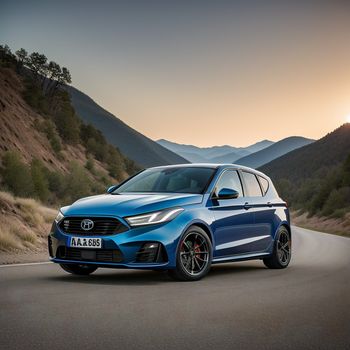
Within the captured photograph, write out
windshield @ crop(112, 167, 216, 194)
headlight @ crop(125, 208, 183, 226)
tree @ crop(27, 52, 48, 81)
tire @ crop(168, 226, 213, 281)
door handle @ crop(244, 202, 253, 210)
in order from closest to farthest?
headlight @ crop(125, 208, 183, 226) → tire @ crop(168, 226, 213, 281) → windshield @ crop(112, 167, 216, 194) → door handle @ crop(244, 202, 253, 210) → tree @ crop(27, 52, 48, 81)

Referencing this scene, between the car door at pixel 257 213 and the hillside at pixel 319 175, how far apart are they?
270ft

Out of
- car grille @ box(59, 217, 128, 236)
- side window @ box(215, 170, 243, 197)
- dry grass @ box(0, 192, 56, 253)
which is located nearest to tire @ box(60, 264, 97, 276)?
car grille @ box(59, 217, 128, 236)

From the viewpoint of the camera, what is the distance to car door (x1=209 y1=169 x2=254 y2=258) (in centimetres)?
1044

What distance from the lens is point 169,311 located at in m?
7.31

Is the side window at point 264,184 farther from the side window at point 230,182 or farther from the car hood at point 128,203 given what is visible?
the car hood at point 128,203

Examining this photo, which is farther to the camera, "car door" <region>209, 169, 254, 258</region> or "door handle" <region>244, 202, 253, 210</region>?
"door handle" <region>244, 202, 253, 210</region>

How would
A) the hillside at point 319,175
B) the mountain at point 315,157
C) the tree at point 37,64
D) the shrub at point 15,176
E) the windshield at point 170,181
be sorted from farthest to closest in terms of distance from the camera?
A: the mountain at point 315,157 < the hillside at point 319,175 < the tree at point 37,64 < the shrub at point 15,176 < the windshield at point 170,181

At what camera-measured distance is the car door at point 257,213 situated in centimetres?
1153

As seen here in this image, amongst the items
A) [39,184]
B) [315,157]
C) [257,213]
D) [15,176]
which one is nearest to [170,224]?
[257,213]

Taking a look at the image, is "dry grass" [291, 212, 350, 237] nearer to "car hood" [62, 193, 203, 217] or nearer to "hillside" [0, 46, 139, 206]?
"hillside" [0, 46, 139, 206]

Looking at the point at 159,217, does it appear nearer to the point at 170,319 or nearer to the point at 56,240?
the point at 56,240

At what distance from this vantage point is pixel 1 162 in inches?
2099

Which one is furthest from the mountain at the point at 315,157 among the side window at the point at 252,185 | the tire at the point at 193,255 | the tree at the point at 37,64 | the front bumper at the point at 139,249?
the front bumper at the point at 139,249

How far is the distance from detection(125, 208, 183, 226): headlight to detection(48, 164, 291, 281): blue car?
0.5 inches
